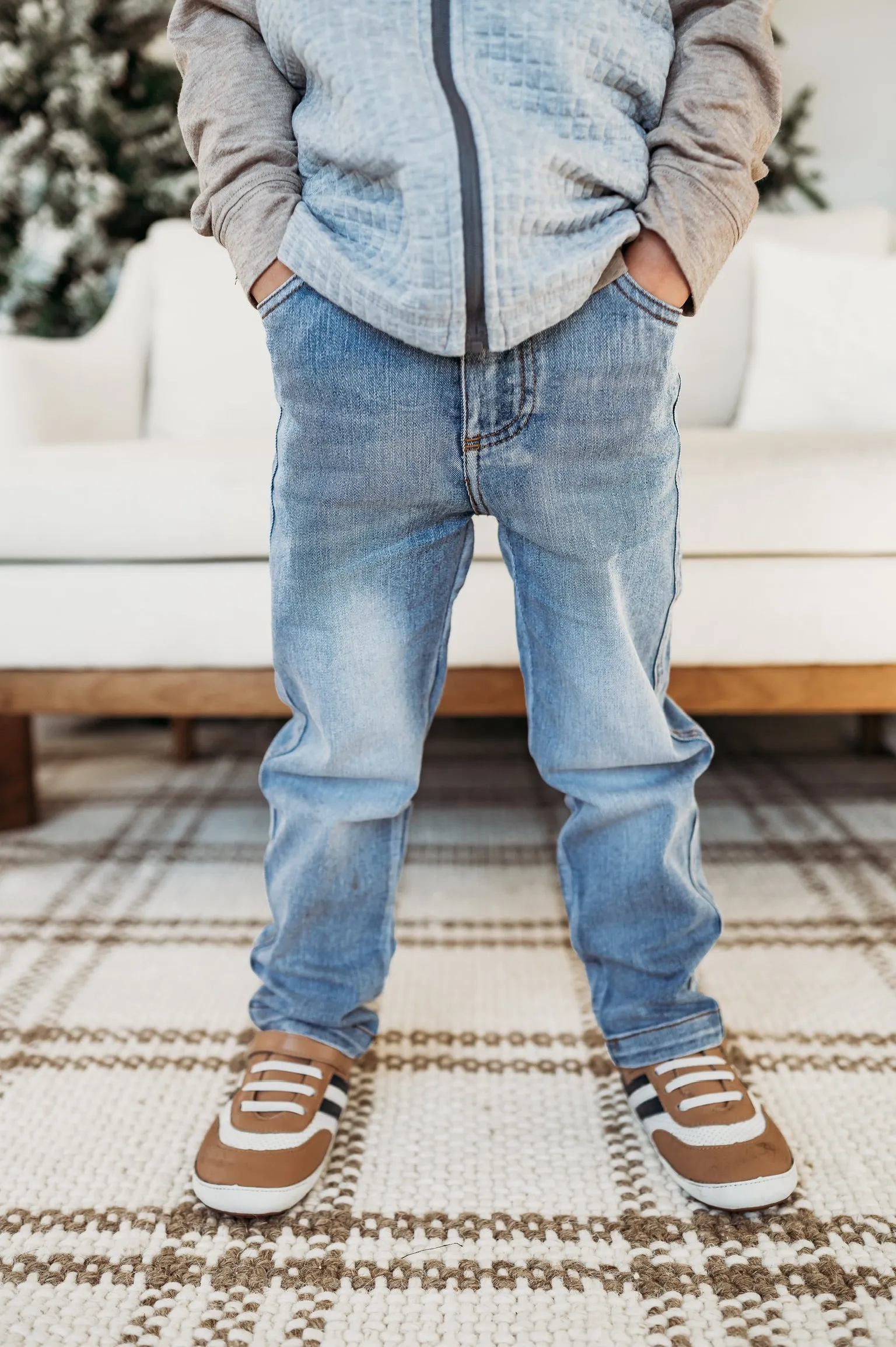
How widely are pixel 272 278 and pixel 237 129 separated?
0.09 meters

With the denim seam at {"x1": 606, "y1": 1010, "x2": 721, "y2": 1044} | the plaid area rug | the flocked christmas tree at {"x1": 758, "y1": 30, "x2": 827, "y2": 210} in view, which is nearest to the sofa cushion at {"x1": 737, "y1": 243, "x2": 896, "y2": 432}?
the plaid area rug

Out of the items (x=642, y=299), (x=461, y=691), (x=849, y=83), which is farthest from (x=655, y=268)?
(x=849, y=83)

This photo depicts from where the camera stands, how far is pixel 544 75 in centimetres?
49

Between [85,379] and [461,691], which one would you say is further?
[85,379]

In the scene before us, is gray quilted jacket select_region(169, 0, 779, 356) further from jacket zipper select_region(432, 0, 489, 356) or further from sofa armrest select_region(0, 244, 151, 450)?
sofa armrest select_region(0, 244, 151, 450)

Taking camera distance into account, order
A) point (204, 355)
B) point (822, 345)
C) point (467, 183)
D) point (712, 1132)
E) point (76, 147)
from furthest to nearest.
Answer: point (76, 147) < point (204, 355) < point (822, 345) < point (712, 1132) < point (467, 183)

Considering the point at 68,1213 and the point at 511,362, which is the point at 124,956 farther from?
the point at 511,362

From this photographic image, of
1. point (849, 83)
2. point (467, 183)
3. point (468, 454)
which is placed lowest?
point (468, 454)

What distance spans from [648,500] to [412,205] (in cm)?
20

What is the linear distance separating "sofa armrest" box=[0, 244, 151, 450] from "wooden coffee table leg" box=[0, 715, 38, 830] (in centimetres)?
32

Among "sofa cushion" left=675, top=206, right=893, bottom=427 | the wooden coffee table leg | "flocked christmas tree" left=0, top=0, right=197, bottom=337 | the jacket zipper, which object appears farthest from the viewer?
"flocked christmas tree" left=0, top=0, right=197, bottom=337

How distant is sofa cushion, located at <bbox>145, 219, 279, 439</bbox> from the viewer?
4.77 ft

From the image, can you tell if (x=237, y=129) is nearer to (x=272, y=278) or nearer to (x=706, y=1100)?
(x=272, y=278)

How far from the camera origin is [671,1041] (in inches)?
25.4
